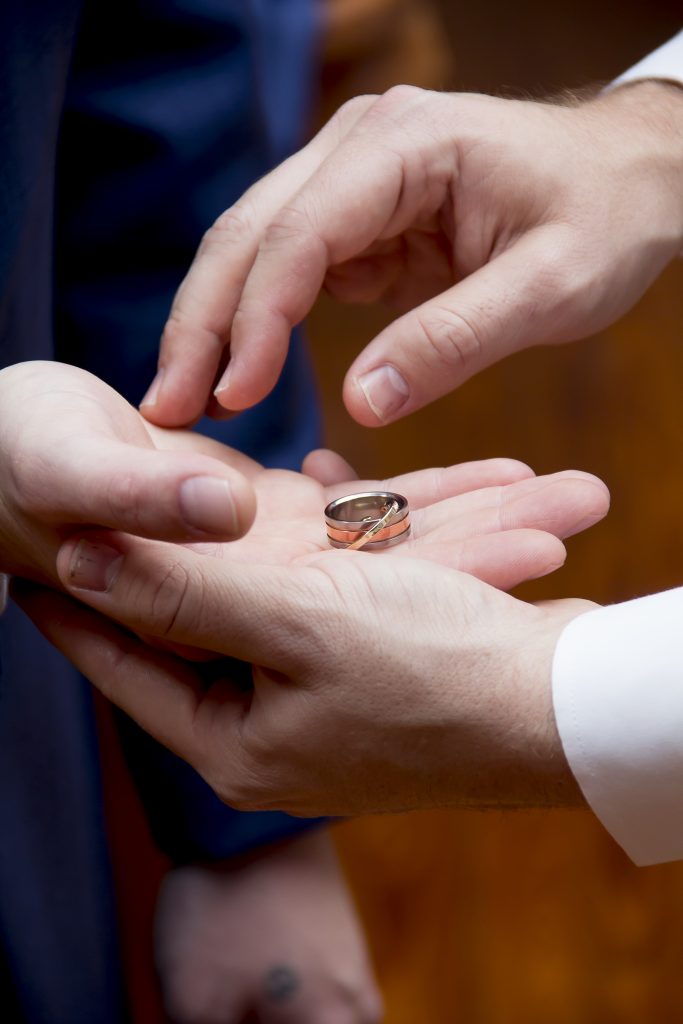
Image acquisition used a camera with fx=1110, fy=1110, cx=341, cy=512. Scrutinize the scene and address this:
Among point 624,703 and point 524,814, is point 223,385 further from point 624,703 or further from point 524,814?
point 524,814

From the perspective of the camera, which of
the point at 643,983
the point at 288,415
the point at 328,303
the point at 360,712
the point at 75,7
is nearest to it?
the point at 360,712

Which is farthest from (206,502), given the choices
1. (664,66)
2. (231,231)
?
(664,66)

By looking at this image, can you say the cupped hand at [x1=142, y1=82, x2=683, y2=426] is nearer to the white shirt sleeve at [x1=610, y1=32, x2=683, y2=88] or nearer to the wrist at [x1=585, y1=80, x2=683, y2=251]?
the wrist at [x1=585, y1=80, x2=683, y2=251]

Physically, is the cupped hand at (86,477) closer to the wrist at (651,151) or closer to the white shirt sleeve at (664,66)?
the wrist at (651,151)

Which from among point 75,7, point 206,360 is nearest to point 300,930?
point 206,360

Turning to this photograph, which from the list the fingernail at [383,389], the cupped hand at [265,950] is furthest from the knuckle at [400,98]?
the cupped hand at [265,950]

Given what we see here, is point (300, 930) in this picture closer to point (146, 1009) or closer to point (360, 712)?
point (146, 1009)

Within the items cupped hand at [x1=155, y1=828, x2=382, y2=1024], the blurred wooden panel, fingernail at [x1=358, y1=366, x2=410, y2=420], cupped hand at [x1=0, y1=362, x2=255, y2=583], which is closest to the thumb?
fingernail at [x1=358, y1=366, x2=410, y2=420]
